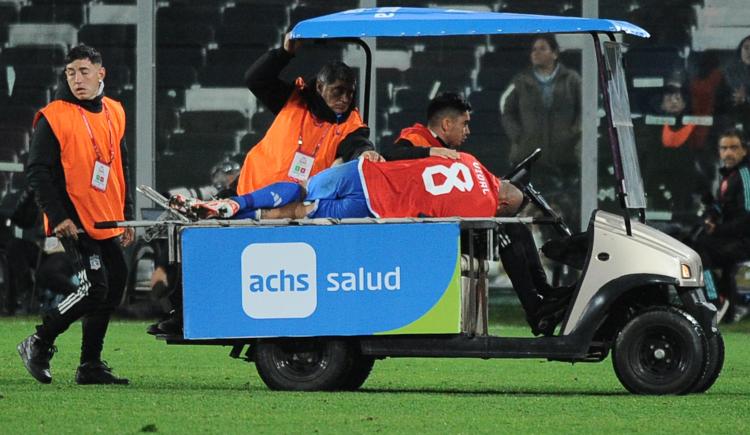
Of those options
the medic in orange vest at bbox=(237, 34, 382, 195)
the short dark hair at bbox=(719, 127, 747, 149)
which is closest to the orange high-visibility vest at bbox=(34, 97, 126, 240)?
the medic in orange vest at bbox=(237, 34, 382, 195)

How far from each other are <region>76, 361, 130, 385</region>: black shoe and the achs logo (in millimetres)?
1033

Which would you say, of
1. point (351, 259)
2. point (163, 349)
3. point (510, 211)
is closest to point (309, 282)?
point (351, 259)

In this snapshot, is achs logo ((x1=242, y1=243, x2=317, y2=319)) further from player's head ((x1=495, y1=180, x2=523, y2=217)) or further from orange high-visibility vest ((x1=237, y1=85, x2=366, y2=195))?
player's head ((x1=495, y1=180, x2=523, y2=217))

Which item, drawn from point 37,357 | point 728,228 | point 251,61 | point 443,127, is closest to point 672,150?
point 728,228

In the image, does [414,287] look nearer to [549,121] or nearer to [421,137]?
[421,137]

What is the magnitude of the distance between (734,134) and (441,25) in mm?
7223

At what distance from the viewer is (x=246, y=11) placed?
55.1 feet

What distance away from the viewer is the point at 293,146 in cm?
1008

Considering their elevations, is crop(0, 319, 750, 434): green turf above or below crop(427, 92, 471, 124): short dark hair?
below

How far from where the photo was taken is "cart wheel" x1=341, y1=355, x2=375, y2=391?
982cm

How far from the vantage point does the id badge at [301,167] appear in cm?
1003

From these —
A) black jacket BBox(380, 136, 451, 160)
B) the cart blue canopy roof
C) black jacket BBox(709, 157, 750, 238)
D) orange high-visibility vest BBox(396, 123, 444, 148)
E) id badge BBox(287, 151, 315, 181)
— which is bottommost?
black jacket BBox(709, 157, 750, 238)

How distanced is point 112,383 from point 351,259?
4.98 ft

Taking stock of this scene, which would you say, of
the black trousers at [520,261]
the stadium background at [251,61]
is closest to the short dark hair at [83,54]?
the black trousers at [520,261]
